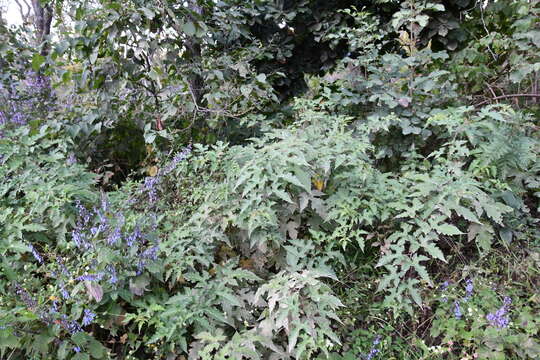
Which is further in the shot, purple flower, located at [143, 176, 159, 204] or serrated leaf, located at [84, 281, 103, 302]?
purple flower, located at [143, 176, 159, 204]

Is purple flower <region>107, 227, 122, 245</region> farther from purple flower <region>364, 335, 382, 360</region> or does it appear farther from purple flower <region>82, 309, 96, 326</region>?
purple flower <region>364, 335, 382, 360</region>

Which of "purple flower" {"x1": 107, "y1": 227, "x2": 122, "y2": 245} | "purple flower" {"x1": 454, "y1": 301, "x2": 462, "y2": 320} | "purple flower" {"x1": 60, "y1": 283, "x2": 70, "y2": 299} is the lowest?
"purple flower" {"x1": 454, "y1": 301, "x2": 462, "y2": 320}

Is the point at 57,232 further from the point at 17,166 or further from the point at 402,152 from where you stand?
the point at 402,152

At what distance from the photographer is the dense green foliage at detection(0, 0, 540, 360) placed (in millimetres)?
1842

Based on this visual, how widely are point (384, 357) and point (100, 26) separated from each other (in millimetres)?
2866

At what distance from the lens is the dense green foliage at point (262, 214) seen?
6.04 feet

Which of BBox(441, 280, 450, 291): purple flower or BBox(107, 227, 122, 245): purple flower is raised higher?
BBox(107, 227, 122, 245): purple flower

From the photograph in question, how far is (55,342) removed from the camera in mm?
1791

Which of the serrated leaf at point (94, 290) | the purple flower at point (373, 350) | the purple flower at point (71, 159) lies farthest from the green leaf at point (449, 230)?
the purple flower at point (71, 159)

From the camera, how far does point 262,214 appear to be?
6.36ft

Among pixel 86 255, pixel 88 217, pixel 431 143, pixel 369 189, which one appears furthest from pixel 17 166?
pixel 431 143

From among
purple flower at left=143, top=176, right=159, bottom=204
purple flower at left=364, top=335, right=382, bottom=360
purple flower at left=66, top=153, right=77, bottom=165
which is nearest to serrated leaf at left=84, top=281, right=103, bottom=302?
purple flower at left=143, top=176, right=159, bottom=204

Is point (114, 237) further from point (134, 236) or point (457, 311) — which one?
point (457, 311)

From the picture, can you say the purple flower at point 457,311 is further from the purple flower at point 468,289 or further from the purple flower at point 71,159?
the purple flower at point 71,159
